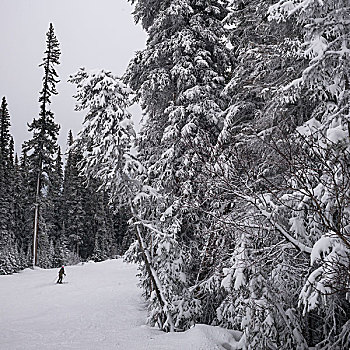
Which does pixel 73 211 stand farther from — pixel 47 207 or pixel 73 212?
pixel 47 207

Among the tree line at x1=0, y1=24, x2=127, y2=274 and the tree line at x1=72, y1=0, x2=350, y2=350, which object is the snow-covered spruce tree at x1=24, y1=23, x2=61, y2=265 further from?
the tree line at x1=72, y1=0, x2=350, y2=350


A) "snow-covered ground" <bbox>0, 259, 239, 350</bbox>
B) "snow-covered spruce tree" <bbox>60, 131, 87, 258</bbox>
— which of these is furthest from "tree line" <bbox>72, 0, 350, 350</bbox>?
"snow-covered spruce tree" <bbox>60, 131, 87, 258</bbox>

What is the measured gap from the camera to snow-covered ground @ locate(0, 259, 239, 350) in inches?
314

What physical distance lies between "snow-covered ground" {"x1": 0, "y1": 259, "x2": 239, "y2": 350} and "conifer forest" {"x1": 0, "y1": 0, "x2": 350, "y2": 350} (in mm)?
786

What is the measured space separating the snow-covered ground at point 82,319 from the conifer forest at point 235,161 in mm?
786

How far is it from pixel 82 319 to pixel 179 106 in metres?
7.23

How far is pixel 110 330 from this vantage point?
33.0 ft

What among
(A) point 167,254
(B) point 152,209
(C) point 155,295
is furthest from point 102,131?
(C) point 155,295

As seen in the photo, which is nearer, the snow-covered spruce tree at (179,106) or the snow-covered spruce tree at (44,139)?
the snow-covered spruce tree at (179,106)

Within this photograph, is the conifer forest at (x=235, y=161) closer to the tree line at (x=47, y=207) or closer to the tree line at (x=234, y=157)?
the tree line at (x=234, y=157)

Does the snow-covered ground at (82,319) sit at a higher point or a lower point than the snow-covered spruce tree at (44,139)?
lower

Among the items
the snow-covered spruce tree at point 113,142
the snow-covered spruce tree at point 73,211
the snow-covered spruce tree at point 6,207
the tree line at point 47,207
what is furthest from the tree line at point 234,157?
the snow-covered spruce tree at point 73,211

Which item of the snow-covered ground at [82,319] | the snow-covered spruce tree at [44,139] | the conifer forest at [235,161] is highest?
the snow-covered spruce tree at [44,139]

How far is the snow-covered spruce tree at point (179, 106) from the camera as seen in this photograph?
9.61 m
